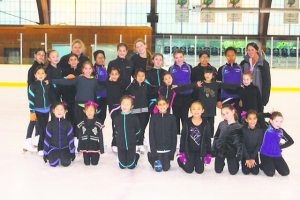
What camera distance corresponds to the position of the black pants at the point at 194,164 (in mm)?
4777

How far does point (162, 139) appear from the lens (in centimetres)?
493

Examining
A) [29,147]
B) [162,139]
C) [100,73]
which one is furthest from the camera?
[100,73]

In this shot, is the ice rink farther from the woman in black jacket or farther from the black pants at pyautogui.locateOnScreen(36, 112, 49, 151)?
the woman in black jacket

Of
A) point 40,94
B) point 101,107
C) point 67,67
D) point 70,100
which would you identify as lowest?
point 101,107

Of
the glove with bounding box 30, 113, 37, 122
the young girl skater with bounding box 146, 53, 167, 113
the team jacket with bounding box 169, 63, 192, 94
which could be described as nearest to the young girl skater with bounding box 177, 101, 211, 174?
the young girl skater with bounding box 146, 53, 167, 113

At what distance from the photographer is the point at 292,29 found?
1973 centimetres

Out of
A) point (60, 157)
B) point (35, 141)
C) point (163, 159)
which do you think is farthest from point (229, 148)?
point (35, 141)

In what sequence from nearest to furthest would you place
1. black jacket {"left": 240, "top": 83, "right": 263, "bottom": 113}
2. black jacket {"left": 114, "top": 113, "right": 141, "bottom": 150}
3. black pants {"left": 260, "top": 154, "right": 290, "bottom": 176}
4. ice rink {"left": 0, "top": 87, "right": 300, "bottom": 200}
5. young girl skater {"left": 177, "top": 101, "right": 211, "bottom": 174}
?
ice rink {"left": 0, "top": 87, "right": 300, "bottom": 200}, black pants {"left": 260, "top": 154, "right": 290, "bottom": 176}, young girl skater {"left": 177, "top": 101, "right": 211, "bottom": 174}, black jacket {"left": 114, "top": 113, "right": 141, "bottom": 150}, black jacket {"left": 240, "top": 83, "right": 263, "bottom": 113}

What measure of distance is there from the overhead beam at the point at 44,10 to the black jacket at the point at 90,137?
15830 millimetres

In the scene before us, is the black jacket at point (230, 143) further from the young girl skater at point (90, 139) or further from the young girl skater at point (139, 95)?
the young girl skater at point (90, 139)

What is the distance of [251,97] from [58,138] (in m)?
2.48

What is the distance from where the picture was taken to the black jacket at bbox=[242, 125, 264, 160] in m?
4.74

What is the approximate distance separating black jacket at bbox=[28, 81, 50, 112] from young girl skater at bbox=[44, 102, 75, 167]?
1.50 ft

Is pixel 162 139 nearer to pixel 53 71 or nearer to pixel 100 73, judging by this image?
pixel 100 73
